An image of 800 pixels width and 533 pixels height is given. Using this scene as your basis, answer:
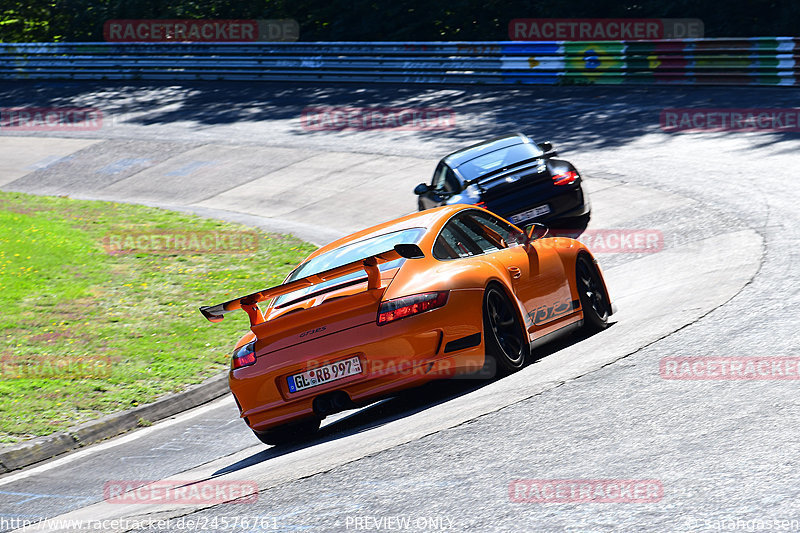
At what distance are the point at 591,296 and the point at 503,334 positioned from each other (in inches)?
66.6

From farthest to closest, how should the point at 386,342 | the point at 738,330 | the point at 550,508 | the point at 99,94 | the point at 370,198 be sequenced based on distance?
1. the point at 99,94
2. the point at 370,198
3. the point at 738,330
4. the point at 386,342
5. the point at 550,508

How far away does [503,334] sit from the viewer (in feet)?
25.6

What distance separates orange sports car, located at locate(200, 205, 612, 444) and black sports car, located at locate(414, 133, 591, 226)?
18.8 feet

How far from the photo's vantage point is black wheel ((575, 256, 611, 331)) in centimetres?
901

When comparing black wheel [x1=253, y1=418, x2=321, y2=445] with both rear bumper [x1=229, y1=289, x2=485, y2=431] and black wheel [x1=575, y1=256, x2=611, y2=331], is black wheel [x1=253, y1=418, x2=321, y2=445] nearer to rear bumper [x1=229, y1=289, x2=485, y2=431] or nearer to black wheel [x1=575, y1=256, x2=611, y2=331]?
rear bumper [x1=229, y1=289, x2=485, y2=431]

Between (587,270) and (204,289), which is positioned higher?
(587,270)

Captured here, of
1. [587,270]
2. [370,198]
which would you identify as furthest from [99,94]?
[587,270]

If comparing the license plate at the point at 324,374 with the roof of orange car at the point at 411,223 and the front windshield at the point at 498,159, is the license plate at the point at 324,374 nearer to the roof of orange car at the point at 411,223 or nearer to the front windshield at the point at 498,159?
the roof of orange car at the point at 411,223

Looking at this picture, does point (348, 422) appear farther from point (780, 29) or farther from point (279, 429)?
point (780, 29)

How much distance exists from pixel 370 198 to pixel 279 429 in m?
11.3

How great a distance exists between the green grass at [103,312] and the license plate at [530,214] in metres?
3.15

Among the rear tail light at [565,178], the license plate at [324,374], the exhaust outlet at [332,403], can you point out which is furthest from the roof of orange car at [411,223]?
the rear tail light at [565,178]

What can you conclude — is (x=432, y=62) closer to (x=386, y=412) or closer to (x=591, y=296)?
(x=591, y=296)

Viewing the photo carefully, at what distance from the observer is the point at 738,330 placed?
7.66m
